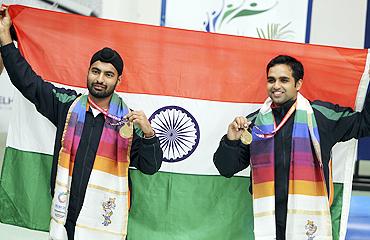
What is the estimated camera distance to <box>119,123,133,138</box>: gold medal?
2.12m

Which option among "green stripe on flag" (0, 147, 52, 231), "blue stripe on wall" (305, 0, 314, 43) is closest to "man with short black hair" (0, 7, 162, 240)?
"green stripe on flag" (0, 147, 52, 231)

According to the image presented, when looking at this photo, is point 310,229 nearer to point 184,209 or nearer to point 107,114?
point 184,209

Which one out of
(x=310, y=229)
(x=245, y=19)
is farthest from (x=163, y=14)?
(x=310, y=229)

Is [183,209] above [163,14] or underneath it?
underneath

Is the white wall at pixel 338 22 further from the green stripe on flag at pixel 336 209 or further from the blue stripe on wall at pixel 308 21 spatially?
the green stripe on flag at pixel 336 209

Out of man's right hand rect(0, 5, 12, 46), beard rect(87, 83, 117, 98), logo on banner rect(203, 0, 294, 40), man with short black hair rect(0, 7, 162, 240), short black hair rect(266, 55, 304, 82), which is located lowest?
man with short black hair rect(0, 7, 162, 240)

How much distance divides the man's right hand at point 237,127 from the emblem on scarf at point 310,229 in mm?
468

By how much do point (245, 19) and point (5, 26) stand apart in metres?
1.63

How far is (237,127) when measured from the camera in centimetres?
210

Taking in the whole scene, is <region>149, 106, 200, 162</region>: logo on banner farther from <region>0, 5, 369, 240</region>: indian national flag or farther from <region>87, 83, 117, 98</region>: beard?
<region>87, 83, 117, 98</region>: beard

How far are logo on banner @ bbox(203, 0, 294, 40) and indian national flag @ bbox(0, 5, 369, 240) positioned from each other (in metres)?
0.94

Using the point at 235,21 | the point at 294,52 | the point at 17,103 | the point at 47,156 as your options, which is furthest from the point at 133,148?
the point at 235,21

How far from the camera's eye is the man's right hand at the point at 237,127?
2.10m

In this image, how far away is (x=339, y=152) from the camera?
2.49 m
